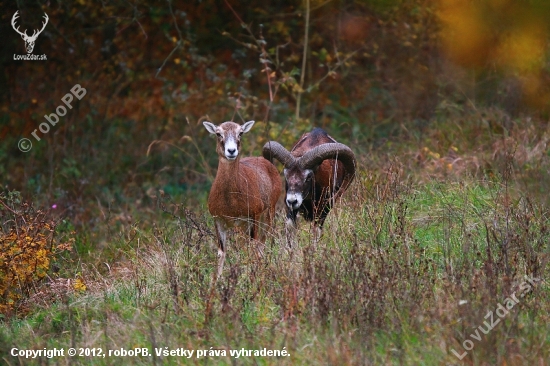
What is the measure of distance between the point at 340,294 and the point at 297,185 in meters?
3.66

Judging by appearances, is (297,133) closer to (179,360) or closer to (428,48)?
(428,48)

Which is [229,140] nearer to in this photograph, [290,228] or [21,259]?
[290,228]

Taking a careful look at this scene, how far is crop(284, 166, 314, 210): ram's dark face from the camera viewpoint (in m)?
10.6

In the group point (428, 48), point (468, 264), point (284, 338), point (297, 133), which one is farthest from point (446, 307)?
point (428, 48)

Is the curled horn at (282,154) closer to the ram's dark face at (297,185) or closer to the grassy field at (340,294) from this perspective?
the ram's dark face at (297,185)

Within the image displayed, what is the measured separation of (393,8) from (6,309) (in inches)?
434

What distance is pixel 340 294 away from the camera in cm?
724

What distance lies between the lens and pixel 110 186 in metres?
17.8

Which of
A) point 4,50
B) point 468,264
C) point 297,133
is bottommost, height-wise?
point 468,264

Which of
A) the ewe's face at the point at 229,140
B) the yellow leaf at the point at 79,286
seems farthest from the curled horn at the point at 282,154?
the yellow leaf at the point at 79,286

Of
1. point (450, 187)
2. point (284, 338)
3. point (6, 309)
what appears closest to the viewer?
point (284, 338)

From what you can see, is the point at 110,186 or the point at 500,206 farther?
the point at 110,186

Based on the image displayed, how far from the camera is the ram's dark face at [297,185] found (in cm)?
1055

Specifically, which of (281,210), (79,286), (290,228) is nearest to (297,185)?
(281,210)
